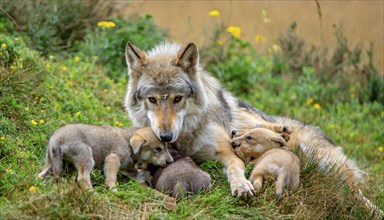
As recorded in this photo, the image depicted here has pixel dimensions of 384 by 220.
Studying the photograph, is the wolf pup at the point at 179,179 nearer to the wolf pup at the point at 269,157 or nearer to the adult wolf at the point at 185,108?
the adult wolf at the point at 185,108

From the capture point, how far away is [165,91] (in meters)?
6.87

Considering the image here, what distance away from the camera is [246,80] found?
1184cm

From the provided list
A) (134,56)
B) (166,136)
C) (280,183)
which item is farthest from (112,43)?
(280,183)

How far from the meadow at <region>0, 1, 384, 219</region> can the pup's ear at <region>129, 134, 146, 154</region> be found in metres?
0.33

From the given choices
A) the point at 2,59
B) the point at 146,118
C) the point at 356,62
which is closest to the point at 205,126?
the point at 146,118

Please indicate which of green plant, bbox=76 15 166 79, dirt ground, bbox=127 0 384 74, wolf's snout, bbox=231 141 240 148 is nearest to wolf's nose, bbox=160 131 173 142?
wolf's snout, bbox=231 141 240 148

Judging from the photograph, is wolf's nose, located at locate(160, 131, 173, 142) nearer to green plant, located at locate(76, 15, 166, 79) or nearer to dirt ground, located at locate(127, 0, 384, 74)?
green plant, located at locate(76, 15, 166, 79)

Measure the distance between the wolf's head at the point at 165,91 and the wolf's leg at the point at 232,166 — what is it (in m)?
0.40

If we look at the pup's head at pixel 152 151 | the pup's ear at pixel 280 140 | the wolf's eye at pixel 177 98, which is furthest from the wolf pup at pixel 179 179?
the pup's ear at pixel 280 140

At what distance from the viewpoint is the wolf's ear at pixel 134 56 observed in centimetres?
720

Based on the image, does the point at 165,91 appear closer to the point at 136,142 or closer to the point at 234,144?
the point at 136,142

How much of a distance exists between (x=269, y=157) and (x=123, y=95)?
385 cm

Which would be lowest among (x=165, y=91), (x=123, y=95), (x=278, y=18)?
(x=123, y=95)

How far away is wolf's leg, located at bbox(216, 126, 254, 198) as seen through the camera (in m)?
6.43
